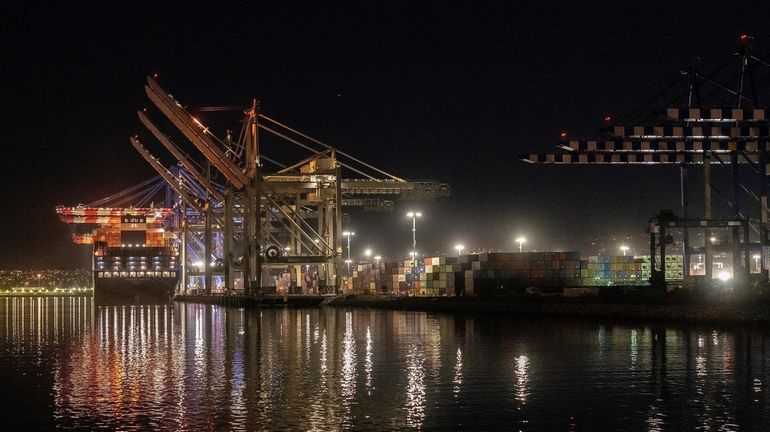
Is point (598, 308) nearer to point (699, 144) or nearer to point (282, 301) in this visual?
point (699, 144)

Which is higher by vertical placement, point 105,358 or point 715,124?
point 715,124

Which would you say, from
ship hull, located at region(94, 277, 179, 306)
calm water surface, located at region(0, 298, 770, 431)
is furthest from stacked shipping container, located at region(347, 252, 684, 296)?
ship hull, located at region(94, 277, 179, 306)

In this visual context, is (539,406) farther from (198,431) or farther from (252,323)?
(252,323)

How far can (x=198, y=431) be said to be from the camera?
1404cm

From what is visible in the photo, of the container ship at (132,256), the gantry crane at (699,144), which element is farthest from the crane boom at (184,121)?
the container ship at (132,256)

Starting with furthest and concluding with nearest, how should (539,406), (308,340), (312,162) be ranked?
(312,162)
(308,340)
(539,406)

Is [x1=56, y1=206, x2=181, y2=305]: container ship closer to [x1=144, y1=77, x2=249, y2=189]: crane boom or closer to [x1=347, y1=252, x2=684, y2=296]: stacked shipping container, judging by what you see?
[x1=144, y1=77, x2=249, y2=189]: crane boom

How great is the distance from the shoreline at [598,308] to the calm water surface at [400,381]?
1606mm

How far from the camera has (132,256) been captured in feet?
380

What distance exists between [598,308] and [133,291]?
8019 centimetres

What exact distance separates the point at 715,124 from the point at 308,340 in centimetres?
2228

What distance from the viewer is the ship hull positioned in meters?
112

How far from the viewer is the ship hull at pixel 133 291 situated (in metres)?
112

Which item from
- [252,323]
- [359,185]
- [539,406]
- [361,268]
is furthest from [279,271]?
[539,406]
